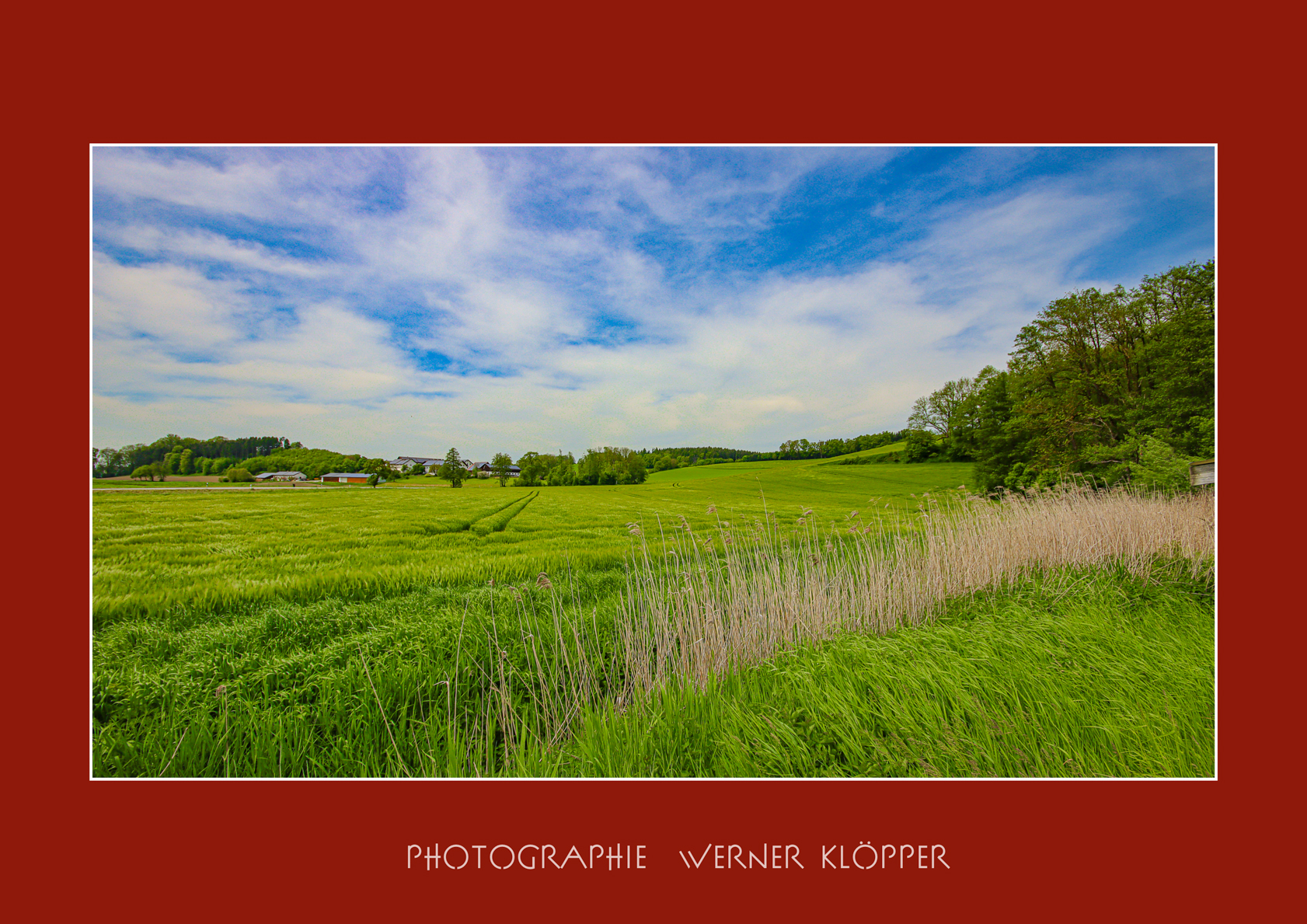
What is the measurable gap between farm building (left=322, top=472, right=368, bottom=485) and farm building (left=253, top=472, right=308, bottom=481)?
27 centimetres

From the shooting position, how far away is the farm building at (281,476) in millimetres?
4285

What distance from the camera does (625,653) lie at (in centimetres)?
320

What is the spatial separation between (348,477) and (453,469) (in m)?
1.23

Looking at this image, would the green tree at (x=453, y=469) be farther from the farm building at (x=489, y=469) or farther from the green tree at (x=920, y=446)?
the green tree at (x=920, y=446)

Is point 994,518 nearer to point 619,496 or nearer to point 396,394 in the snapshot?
point 619,496

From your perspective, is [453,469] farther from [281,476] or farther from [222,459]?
[222,459]

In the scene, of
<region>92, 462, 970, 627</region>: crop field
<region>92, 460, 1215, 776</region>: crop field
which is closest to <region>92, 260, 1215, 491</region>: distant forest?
<region>92, 462, 970, 627</region>: crop field

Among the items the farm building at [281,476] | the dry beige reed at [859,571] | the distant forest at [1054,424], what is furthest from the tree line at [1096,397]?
the farm building at [281,476]

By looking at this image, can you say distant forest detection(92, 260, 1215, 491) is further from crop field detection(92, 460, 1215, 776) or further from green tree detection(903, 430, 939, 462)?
crop field detection(92, 460, 1215, 776)

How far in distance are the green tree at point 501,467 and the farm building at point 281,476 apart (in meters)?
2.30

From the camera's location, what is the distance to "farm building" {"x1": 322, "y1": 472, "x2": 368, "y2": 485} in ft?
16.0

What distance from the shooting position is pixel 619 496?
7719 mm

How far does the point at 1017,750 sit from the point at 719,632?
1.79 meters
